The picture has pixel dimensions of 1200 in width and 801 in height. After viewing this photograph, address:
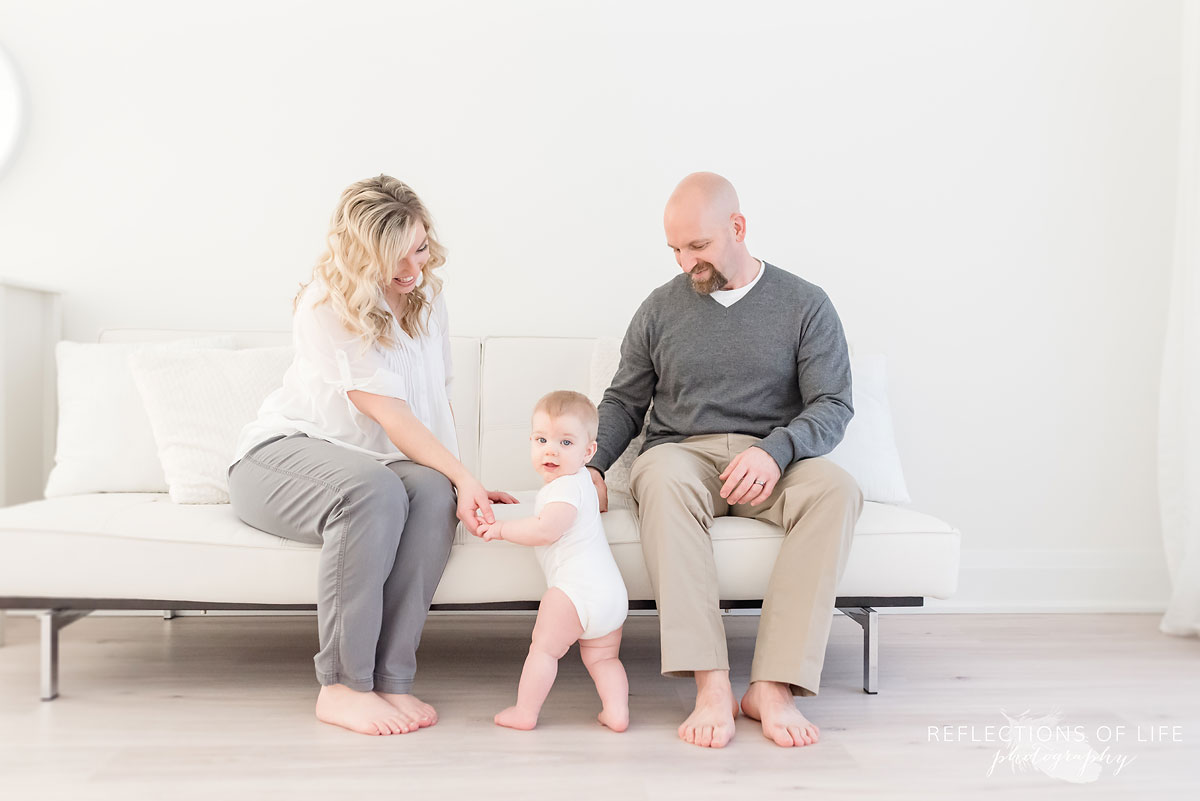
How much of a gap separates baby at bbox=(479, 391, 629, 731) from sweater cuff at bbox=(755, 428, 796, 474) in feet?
1.21

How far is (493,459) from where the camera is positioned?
7.81ft

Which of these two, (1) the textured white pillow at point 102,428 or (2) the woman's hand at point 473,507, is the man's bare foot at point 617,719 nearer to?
(2) the woman's hand at point 473,507

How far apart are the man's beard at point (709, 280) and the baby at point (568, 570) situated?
0.49 m

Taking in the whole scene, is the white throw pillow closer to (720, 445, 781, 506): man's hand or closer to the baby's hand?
(720, 445, 781, 506): man's hand

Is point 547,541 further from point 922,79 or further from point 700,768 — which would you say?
point 922,79

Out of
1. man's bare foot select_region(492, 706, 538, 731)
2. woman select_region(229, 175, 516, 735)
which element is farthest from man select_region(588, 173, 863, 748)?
woman select_region(229, 175, 516, 735)

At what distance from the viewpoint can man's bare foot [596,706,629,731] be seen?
1.69 meters

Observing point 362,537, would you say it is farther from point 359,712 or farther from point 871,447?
point 871,447

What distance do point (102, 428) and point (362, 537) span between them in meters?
0.99

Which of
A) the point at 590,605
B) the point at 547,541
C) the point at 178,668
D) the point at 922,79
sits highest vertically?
the point at 922,79

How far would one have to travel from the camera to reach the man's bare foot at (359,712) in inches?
65.1

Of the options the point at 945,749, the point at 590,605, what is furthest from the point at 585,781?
the point at 945,749

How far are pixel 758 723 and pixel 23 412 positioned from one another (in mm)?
2013

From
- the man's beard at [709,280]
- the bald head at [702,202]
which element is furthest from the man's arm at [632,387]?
the bald head at [702,202]
